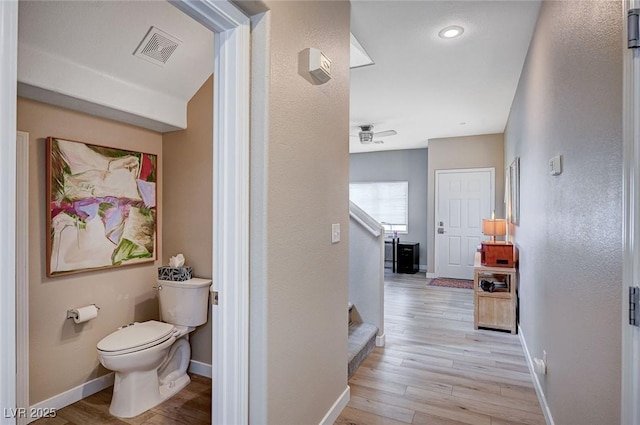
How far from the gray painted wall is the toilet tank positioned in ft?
18.6

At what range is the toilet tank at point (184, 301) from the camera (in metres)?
2.56

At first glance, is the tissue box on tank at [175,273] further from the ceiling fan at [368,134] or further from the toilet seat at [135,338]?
the ceiling fan at [368,134]

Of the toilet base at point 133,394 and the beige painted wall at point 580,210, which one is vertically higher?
the beige painted wall at point 580,210

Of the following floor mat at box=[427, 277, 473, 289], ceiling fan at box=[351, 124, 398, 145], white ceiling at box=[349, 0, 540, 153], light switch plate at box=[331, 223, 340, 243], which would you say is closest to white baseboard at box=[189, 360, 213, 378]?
light switch plate at box=[331, 223, 340, 243]

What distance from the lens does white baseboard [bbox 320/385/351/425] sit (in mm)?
1994

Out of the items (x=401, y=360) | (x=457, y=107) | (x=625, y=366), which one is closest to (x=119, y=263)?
(x=401, y=360)

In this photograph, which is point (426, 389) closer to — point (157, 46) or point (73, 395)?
point (73, 395)

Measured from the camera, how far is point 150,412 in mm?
2230

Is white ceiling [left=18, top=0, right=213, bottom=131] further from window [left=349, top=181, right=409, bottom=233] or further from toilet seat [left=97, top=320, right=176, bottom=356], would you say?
window [left=349, top=181, right=409, bottom=233]

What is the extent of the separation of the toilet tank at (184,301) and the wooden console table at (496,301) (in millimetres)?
2846

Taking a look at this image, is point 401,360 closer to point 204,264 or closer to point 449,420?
point 449,420

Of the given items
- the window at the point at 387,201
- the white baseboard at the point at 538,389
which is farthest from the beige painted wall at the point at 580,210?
the window at the point at 387,201

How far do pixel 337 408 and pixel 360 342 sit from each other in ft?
2.72

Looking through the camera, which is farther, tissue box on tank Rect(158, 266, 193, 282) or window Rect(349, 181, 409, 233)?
window Rect(349, 181, 409, 233)
